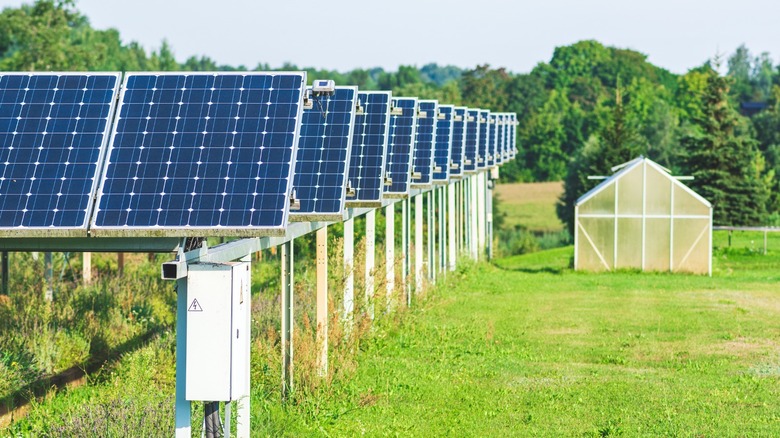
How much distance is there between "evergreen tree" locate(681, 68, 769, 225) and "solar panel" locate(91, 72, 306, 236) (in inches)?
1869

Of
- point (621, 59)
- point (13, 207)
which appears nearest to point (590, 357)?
point (13, 207)

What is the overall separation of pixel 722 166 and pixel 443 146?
3184 cm

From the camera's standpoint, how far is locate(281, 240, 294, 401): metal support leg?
12.5 meters

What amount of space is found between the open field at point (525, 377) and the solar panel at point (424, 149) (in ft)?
7.62

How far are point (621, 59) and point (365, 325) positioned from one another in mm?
124086

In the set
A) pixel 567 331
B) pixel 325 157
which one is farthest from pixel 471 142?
pixel 325 157

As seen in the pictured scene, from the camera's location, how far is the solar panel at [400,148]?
1922cm

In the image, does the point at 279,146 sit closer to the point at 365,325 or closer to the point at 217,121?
the point at 217,121

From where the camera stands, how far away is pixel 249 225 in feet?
30.0

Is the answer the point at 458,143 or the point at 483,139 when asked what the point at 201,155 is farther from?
the point at 483,139

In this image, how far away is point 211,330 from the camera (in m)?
8.59

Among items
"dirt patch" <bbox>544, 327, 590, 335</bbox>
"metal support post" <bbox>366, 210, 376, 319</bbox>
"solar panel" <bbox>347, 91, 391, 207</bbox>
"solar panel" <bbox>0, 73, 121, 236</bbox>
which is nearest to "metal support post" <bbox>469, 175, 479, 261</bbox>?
"dirt patch" <bbox>544, 327, 590, 335</bbox>

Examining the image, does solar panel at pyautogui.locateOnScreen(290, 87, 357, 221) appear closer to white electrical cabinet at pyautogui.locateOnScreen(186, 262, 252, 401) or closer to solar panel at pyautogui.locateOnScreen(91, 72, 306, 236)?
solar panel at pyautogui.locateOnScreen(91, 72, 306, 236)

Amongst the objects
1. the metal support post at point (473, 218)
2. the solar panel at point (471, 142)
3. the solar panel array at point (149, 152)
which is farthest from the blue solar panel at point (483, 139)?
the solar panel array at point (149, 152)
